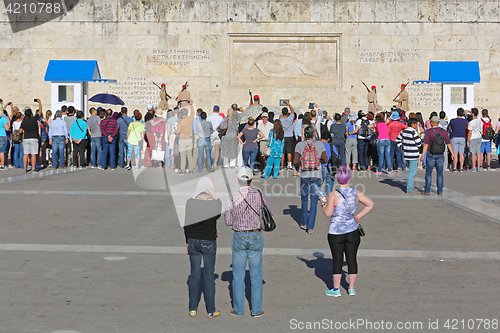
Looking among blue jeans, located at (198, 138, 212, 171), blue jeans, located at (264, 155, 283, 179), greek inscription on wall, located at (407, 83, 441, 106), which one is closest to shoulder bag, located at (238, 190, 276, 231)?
blue jeans, located at (264, 155, 283, 179)

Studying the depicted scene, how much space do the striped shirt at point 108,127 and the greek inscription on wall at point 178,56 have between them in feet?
23.0

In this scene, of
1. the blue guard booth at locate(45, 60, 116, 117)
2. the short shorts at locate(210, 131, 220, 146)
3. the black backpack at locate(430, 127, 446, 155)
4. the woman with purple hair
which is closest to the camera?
the woman with purple hair

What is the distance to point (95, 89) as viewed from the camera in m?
24.2

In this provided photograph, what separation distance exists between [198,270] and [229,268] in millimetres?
1640

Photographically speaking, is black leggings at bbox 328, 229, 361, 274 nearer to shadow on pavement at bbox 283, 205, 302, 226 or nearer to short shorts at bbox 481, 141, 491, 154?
shadow on pavement at bbox 283, 205, 302, 226

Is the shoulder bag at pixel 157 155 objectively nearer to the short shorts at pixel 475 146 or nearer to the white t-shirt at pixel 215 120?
the white t-shirt at pixel 215 120

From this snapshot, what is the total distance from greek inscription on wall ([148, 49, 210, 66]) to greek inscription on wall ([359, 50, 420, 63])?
6602 mm

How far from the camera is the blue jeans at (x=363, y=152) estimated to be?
17.6 meters

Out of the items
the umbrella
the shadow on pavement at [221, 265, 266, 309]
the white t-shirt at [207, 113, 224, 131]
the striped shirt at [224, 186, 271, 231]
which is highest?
the umbrella

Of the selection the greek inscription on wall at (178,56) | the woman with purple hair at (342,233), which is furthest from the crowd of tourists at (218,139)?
the woman with purple hair at (342,233)

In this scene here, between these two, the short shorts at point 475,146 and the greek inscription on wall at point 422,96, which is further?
the greek inscription on wall at point 422,96

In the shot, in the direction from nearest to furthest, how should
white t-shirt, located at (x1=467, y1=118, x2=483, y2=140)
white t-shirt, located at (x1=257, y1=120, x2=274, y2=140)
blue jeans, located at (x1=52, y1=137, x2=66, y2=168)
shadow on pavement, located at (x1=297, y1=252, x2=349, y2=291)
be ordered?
1. shadow on pavement, located at (x1=297, y1=252, x2=349, y2=291)
2. white t-shirt, located at (x1=257, y1=120, x2=274, y2=140)
3. white t-shirt, located at (x1=467, y1=118, x2=483, y2=140)
4. blue jeans, located at (x1=52, y1=137, x2=66, y2=168)

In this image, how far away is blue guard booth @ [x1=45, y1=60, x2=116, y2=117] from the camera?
68.8ft

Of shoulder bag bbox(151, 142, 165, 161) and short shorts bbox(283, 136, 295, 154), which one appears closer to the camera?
shoulder bag bbox(151, 142, 165, 161)
